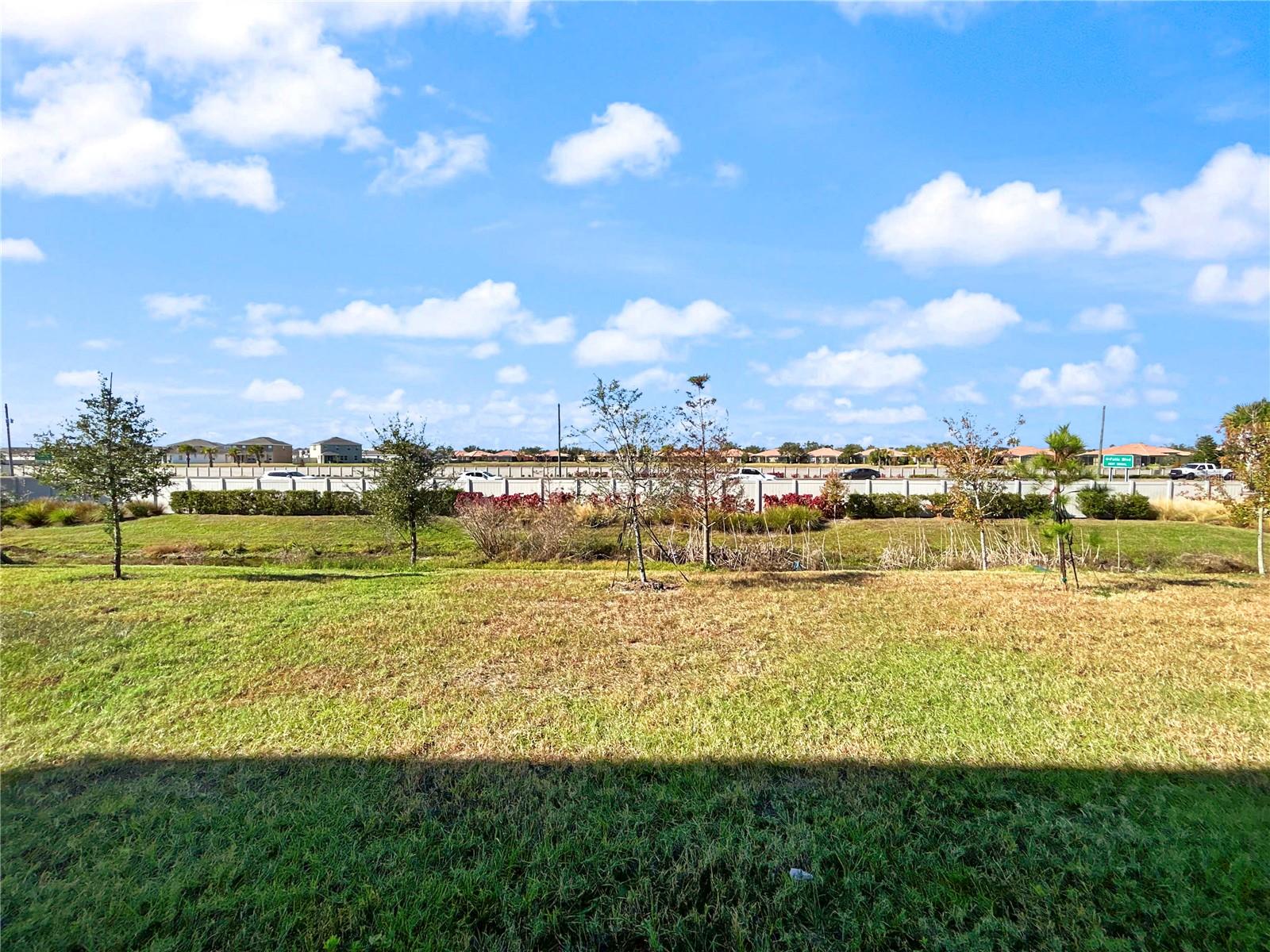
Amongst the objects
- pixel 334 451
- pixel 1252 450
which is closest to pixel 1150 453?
pixel 1252 450

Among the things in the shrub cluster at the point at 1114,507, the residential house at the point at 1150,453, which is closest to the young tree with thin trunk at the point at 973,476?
the shrub cluster at the point at 1114,507

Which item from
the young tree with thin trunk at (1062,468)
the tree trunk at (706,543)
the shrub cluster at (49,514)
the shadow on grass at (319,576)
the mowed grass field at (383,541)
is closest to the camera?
the young tree with thin trunk at (1062,468)

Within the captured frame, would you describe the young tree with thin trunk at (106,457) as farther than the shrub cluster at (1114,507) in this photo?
No

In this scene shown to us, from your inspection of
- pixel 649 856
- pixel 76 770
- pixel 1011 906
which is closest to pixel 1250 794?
pixel 1011 906

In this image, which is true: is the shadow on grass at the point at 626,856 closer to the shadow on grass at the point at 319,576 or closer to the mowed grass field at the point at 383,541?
the shadow on grass at the point at 319,576

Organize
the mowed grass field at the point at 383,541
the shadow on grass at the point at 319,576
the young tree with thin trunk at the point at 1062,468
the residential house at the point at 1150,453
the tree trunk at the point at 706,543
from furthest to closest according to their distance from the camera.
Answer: the residential house at the point at 1150,453 → the mowed grass field at the point at 383,541 → the tree trunk at the point at 706,543 → the shadow on grass at the point at 319,576 → the young tree with thin trunk at the point at 1062,468

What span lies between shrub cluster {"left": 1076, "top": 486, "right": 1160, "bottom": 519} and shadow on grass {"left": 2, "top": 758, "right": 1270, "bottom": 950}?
1958 centimetres

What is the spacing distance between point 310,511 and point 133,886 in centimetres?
2215

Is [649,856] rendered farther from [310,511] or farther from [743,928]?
[310,511]

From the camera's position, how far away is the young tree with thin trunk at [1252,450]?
34.7 feet

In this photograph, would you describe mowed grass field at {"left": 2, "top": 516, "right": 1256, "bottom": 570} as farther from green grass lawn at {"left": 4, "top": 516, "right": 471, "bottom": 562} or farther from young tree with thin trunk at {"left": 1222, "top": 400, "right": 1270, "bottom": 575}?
young tree with thin trunk at {"left": 1222, "top": 400, "right": 1270, "bottom": 575}

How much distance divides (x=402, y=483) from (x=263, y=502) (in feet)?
42.8

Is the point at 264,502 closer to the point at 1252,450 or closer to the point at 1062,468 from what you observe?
the point at 1062,468

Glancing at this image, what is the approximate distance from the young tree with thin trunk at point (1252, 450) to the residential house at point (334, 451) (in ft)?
280
